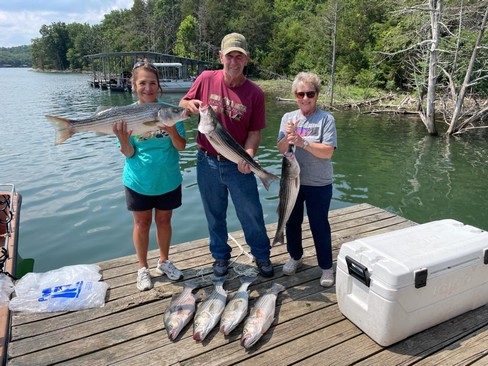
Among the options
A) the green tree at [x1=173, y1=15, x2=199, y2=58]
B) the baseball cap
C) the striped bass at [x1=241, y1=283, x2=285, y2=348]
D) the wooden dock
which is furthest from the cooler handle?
the green tree at [x1=173, y1=15, x2=199, y2=58]

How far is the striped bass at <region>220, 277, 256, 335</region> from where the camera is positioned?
3268 millimetres

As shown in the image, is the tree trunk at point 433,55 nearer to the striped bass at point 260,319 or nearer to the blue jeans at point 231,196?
the blue jeans at point 231,196

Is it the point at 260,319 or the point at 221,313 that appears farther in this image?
the point at 221,313

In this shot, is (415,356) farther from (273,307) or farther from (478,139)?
(478,139)

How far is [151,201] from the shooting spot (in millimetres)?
3867

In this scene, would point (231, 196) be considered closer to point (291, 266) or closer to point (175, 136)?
point (175, 136)

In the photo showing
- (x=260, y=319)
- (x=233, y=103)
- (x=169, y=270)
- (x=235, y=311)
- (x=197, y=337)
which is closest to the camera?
(x=197, y=337)

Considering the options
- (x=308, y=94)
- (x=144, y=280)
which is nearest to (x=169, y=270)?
(x=144, y=280)

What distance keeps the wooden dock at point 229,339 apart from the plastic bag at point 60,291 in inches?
3.8

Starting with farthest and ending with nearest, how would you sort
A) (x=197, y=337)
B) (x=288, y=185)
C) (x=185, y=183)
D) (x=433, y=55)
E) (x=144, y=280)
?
1. (x=433, y=55)
2. (x=185, y=183)
3. (x=144, y=280)
4. (x=288, y=185)
5. (x=197, y=337)

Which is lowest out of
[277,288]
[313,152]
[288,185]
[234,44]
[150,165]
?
[277,288]

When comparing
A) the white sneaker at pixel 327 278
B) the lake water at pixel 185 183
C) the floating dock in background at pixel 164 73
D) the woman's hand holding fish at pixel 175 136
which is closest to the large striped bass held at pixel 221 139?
the woman's hand holding fish at pixel 175 136

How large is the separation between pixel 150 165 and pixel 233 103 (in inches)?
42.0

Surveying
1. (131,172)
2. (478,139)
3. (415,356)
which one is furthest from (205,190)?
(478,139)
